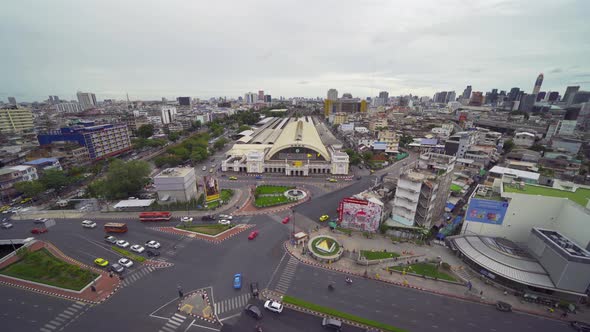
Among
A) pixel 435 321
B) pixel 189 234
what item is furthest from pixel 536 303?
pixel 189 234

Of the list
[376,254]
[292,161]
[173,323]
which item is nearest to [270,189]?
[292,161]

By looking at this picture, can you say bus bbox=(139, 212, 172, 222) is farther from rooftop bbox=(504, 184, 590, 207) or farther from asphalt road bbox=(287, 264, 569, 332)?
rooftop bbox=(504, 184, 590, 207)

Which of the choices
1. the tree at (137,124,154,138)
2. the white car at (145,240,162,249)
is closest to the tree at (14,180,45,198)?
the white car at (145,240,162,249)

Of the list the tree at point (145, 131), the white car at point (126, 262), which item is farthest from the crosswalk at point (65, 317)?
the tree at point (145, 131)

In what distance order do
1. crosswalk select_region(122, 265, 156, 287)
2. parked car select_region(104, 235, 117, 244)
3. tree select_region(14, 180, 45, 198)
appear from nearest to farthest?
crosswalk select_region(122, 265, 156, 287) → parked car select_region(104, 235, 117, 244) → tree select_region(14, 180, 45, 198)

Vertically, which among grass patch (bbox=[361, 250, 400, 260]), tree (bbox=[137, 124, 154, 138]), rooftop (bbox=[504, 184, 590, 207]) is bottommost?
grass patch (bbox=[361, 250, 400, 260])

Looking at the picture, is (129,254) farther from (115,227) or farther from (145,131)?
(145,131)

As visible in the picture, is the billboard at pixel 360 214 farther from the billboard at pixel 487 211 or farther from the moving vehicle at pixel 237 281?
the moving vehicle at pixel 237 281
